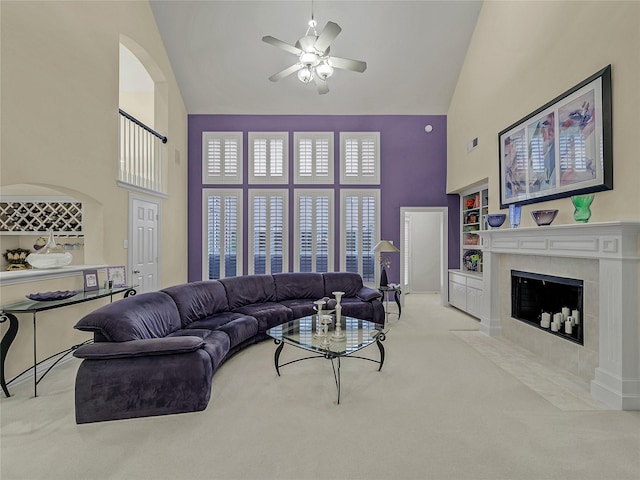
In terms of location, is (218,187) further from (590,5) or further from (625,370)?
(625,370)

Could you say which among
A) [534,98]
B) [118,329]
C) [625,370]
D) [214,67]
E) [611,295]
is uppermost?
[214,67]

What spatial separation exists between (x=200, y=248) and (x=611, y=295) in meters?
6.42

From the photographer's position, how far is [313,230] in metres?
6.95

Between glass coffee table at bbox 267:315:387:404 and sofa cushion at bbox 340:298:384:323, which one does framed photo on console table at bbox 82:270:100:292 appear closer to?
glass coffee table at bbox 267:315:387:404

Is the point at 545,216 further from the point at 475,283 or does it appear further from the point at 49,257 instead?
Answer: the point at 49,257

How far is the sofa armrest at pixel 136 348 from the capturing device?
98.0 inches

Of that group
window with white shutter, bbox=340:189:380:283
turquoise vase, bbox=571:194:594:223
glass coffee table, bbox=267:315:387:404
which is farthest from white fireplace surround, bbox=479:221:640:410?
window with white shutter, bbox=340:189:380:283

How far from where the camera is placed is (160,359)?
2.59 meters

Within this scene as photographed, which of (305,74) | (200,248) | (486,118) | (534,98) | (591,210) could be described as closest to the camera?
(591,210)

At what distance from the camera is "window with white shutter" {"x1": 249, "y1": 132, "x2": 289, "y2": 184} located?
22.6 ft

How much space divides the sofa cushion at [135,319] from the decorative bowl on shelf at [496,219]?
13.5 feet

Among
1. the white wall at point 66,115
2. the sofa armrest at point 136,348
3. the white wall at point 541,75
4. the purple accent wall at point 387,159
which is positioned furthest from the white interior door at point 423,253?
the sofa armrest at point 136,348

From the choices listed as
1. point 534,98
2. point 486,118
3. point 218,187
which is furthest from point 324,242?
point 534,98

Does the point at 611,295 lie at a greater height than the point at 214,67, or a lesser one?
lesser
